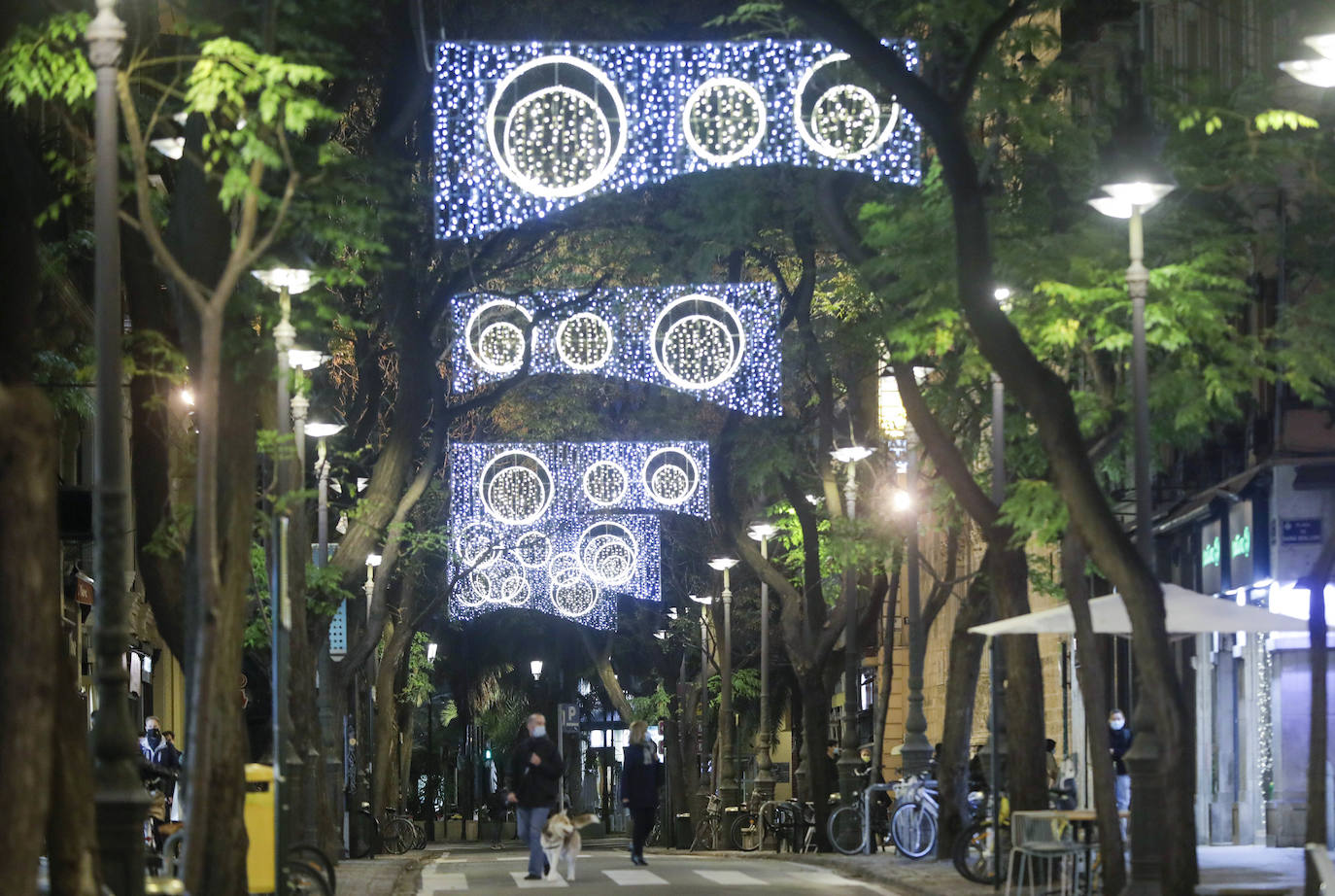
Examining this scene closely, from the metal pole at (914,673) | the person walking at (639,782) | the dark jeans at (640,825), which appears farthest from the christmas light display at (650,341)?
the dark jeans at (640,825)

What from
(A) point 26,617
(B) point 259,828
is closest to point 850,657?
(B) point 259,828

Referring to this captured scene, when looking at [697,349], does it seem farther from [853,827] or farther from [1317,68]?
[1317,68]

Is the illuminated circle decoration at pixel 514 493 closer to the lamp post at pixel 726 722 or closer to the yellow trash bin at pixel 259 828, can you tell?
the lamp post at pixel 726 722

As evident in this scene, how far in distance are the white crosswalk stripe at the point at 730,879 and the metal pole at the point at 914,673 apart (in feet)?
19.0

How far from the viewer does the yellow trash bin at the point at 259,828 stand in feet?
59.4

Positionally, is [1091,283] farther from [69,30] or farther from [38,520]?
[38,520]

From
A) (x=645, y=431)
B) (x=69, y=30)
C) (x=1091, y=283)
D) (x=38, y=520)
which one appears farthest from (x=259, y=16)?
(x=645, y=431)

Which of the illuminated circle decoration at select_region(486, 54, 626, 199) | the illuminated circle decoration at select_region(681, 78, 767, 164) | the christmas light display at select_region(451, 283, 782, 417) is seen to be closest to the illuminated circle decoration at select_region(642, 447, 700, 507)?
the christmas light display at select_region(451, 283, 782, 417)

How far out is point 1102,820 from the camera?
62.2 feet

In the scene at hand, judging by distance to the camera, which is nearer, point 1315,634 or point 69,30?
point 69,30

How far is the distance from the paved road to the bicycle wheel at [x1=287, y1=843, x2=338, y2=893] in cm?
342

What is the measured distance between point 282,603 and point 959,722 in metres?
16.2

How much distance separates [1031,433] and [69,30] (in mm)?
14687

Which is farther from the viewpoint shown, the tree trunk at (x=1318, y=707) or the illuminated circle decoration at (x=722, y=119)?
the illuminated circle decoration at (x=722, y=119)
